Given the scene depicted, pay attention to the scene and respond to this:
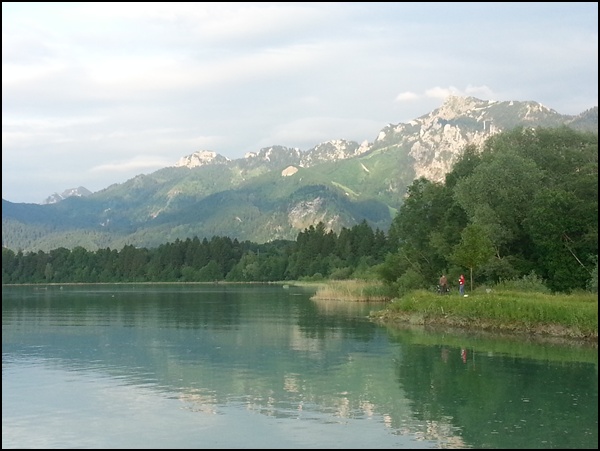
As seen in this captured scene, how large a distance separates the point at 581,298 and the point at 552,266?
41.9 feet

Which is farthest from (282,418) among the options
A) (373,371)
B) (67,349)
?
(67,349)

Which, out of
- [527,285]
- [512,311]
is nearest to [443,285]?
[527,285]

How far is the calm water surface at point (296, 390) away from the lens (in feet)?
80.9

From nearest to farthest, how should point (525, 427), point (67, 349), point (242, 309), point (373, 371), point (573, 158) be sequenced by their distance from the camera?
point (525, 427), point (373, 371), point (67, 349), point (573, 158), point (242, 309)

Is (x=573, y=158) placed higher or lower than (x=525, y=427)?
higher

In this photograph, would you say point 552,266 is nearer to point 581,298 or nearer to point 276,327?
point 581,298

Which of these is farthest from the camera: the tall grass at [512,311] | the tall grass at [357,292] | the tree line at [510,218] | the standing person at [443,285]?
the tall grass at [357,292]

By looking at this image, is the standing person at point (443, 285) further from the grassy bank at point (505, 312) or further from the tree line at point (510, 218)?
the grassy bank at point (505, 312)

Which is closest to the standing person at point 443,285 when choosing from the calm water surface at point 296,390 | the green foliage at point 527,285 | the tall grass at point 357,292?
the green foliage at point 527,285

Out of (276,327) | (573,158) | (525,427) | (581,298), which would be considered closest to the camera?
(525,427)

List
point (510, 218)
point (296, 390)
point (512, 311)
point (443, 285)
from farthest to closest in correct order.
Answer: point (510, 218) < point (443, 285) < point (512, 311) < point (296, 390)

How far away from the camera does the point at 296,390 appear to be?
3288 cm

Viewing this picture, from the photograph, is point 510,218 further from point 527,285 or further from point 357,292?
point 357,292

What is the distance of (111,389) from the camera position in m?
33.6
